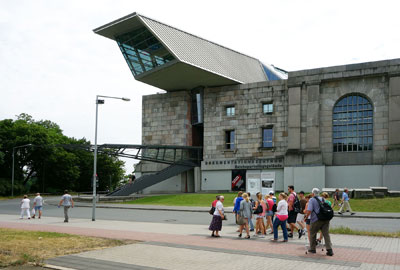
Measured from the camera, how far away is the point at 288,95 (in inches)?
1951

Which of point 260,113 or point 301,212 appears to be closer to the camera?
point 301,212

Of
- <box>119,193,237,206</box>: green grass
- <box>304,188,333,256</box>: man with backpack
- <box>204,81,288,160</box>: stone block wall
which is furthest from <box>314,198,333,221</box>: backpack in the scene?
<box>204,81,288,160</box>: stone block wall

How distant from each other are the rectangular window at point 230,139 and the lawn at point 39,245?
38565 mm

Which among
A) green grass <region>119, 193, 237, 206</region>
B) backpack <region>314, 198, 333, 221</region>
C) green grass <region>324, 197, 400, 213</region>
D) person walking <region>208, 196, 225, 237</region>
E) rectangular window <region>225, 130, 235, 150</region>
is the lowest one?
green grass <region>119, 193, 237, 206</region>

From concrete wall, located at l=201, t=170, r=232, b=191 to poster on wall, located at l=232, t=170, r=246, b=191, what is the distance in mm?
568

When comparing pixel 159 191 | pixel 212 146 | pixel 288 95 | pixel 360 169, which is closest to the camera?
pixel 360 169

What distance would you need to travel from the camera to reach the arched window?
4594cm

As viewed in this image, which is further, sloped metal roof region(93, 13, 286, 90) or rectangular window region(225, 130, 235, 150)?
rectangular window region(225, 130, 235, 150)

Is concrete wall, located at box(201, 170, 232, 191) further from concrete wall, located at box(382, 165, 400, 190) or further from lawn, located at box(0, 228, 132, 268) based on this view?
lawn, located at box(0, 228, 132, 268)

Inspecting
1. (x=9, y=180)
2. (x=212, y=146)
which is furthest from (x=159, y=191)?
(x=9, y=180)

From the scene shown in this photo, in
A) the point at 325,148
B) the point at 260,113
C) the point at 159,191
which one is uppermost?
the point at 260,113

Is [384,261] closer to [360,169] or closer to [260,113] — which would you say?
[360,169]

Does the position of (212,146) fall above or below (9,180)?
above

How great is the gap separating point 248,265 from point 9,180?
185 feet
